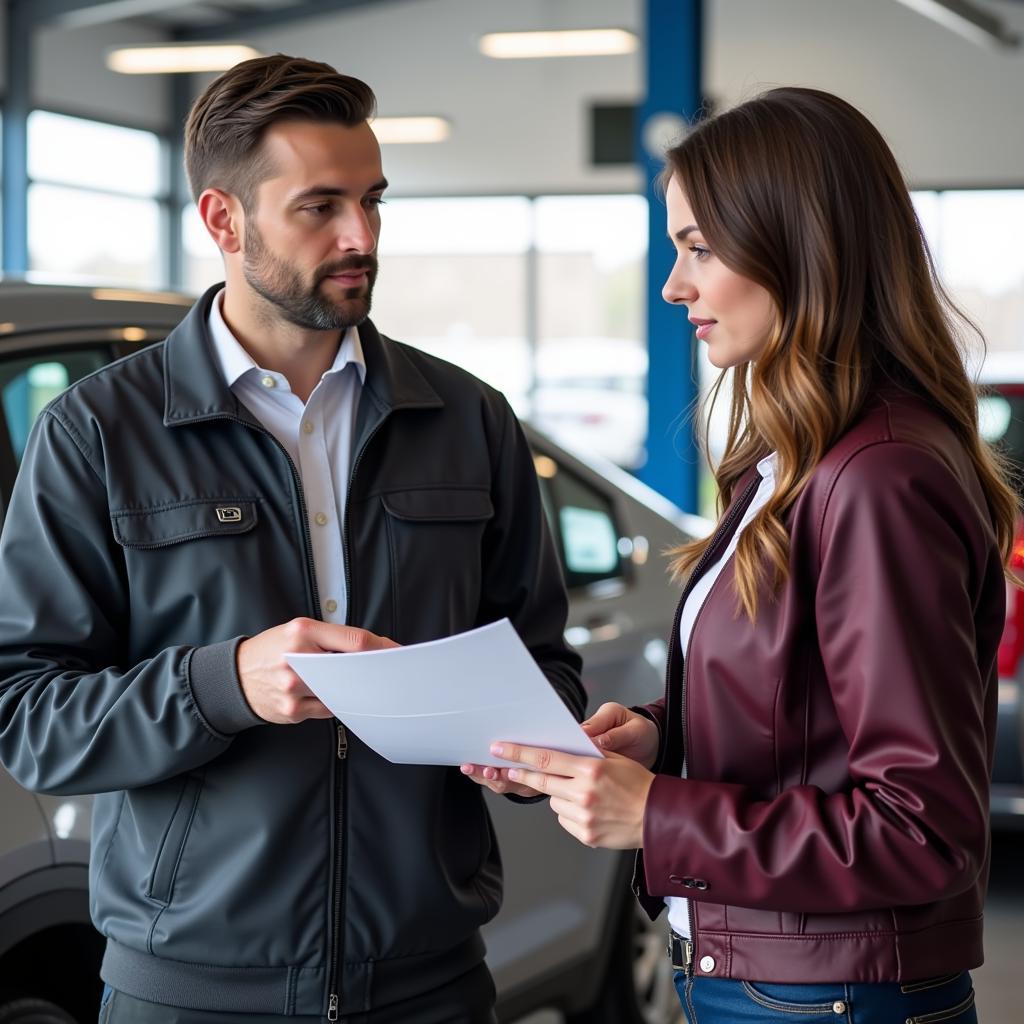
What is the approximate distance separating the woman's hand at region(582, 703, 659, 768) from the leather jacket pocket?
1.55 feet

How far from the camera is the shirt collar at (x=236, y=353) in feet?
6.35

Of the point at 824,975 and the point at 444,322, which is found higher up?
the point at 444,322

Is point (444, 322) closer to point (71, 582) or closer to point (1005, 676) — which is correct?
point (1005, 676)

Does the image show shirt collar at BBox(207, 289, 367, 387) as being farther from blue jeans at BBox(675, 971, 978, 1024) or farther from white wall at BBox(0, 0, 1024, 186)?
white wall at BBox(0, 0, 1024, 186)

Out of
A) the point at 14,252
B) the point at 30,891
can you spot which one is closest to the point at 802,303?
the point at 30,891

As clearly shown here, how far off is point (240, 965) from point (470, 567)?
22.3 inches

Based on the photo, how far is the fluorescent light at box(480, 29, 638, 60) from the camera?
970 centimetres

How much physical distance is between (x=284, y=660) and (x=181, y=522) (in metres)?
0.28

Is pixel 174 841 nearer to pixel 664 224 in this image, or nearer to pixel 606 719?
pixel 606 719

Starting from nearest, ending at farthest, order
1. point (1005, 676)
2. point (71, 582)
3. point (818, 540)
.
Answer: point (818, 540) < point (71, 582) < point (1005, 676)

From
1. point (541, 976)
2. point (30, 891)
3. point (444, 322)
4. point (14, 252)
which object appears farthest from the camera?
point (444, 322)

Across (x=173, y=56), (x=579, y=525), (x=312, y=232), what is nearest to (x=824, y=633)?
(x=312, y=232)

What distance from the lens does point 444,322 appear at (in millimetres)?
14945

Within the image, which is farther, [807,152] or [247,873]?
[247,873]
